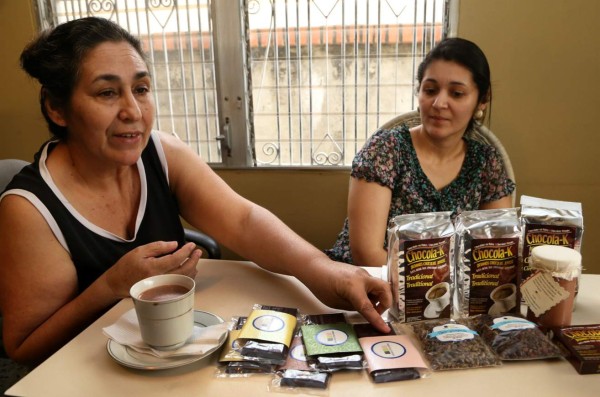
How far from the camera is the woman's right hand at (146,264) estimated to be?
935 mm

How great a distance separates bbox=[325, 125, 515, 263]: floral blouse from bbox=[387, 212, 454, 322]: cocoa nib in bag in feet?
2.36

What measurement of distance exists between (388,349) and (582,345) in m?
0.31

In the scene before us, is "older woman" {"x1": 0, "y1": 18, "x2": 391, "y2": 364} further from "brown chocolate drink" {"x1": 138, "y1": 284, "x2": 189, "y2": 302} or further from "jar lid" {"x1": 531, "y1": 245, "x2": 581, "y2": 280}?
"jar lid" {"x1": 531, "y1": 245, "x2": 581, "y2": 280}

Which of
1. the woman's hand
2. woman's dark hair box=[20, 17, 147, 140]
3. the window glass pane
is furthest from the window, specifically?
the woman's hand

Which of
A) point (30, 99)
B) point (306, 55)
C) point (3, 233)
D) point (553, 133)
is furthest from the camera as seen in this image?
point (30, 99)

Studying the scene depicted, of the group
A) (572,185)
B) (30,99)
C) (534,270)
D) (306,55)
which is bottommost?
(572,185)

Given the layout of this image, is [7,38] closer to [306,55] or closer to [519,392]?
[306,55]

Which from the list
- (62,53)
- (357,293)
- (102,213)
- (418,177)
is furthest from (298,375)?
(418,177)

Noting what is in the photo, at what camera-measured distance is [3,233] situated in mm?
998

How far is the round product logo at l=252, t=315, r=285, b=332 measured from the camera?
32.9 inches

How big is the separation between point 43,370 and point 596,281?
44.8 inches

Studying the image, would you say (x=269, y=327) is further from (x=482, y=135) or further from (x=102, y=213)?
(x=482, y=135)

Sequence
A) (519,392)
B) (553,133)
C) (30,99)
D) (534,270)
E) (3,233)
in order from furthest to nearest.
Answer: (30,99) → (553,133) → (3,233) → (534,270) → (519,392)

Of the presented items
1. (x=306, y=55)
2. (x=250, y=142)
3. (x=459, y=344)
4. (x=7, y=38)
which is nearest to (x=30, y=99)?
(x=7, y=38)
